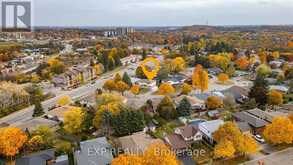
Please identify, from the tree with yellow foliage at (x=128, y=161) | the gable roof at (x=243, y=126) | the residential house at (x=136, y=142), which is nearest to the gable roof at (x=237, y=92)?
the gable roof at (x=243, y=126)

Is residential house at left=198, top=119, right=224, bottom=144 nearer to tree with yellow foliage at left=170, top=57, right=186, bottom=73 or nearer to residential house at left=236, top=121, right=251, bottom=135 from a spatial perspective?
residential house at left=236, top=121, right=251, bottom=135

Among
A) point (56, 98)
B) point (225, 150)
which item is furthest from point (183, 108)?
point (56, 98)

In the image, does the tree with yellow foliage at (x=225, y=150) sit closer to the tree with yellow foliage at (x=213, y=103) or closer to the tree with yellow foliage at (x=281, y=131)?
the tree with yellow foliage at (x=281, y=131)

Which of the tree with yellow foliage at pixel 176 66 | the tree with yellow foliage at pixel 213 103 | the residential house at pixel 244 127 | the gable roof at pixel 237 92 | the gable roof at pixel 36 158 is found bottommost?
the gable roof at pixel 36 158

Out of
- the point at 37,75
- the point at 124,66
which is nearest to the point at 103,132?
the point at 37,75

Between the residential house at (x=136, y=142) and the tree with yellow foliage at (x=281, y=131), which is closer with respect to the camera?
the residential house at (x=136, y=142)

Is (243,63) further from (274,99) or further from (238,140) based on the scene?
(238,140)

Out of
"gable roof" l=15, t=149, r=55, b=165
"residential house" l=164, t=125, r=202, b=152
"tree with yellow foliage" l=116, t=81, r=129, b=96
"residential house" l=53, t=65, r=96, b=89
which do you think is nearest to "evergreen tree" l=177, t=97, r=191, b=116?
"residential house" l=164, t=125, r=202, b=152

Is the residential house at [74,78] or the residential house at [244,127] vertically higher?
the residential house at [74,78]
